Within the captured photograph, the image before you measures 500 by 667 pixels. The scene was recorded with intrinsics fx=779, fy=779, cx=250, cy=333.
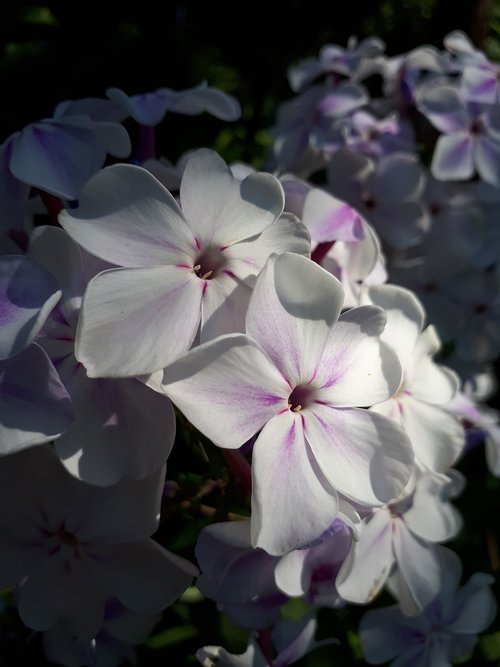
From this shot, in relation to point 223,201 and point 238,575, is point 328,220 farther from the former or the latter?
point 238,575

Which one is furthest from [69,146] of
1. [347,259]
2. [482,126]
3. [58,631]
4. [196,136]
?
[196,136]

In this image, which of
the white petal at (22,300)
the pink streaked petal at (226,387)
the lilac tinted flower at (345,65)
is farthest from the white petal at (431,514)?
the lilac tinted flower at (345,65)

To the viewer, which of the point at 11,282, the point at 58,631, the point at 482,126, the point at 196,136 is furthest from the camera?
the point at 196,136

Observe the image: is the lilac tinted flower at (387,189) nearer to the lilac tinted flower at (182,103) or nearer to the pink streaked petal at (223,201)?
the lilac tinted flower at (182,103)

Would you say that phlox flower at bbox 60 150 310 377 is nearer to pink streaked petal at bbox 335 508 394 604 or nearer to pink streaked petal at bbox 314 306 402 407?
pink streaked petal at bbox 314 306 402 407

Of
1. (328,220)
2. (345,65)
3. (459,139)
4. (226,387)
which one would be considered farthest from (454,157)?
(226,387)

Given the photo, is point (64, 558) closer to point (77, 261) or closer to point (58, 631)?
point (58, 631)
